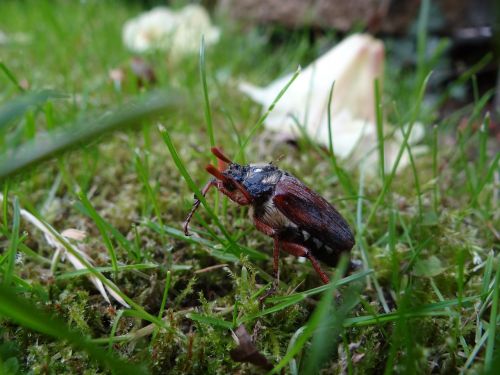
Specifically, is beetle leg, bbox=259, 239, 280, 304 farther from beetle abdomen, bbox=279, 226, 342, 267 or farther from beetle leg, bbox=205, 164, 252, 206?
beetle leg, bbox=205, 164, 252, 206

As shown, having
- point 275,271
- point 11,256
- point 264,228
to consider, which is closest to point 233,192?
point 264,228

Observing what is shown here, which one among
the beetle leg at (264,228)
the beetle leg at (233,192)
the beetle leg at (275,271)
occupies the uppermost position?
the beetle leg at (233,192)

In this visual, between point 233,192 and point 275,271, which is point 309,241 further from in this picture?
point 233,192

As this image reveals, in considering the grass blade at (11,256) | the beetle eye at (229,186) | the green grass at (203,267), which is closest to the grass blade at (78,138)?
the green grass at (203,267)

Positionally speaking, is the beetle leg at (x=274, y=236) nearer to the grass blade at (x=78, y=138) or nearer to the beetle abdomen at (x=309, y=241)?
the beetle abdomen at (x=309, y=241)

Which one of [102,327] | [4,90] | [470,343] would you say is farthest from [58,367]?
[4,90]

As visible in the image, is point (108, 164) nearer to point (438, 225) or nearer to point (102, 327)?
point (102, 327)

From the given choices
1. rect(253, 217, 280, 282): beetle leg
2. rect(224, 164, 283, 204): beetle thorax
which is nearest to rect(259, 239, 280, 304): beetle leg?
rect(253, 217, 280, 282): beetle leg

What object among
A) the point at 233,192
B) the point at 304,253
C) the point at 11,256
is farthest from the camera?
the point at 233,192
